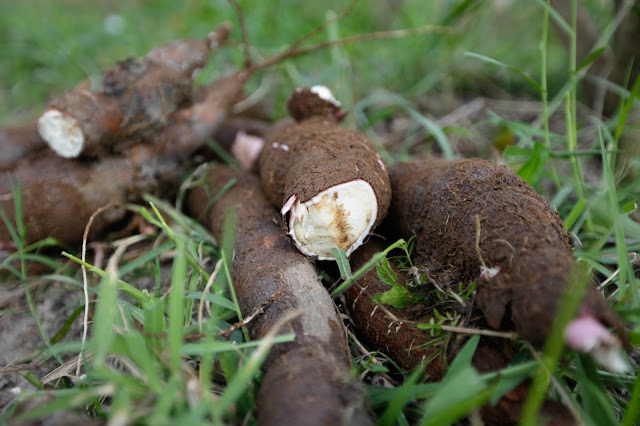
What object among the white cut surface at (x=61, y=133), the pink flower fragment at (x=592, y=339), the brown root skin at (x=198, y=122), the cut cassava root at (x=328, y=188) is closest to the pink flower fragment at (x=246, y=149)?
the brown root skin at (x=198, y=122)

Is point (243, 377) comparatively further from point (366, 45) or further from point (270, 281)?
point (366, 45)

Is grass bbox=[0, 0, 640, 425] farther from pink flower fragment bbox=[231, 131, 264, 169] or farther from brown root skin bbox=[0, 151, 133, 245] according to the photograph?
pink flower fragment bbox=[231, 131, 264, 169]

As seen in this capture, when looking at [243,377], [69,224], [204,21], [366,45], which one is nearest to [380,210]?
[243,377]

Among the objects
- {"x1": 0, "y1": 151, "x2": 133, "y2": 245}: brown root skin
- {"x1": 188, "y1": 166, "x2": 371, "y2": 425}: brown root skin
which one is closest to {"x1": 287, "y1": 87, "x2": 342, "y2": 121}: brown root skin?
{"x1": 188, "y1": 166, "x2": 371, "y2": 425}: brown root skin

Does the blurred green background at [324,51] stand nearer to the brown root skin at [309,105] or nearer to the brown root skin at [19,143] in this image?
the brown root skin at [309,105]

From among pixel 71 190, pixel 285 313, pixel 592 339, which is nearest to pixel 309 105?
pixel 285 313
